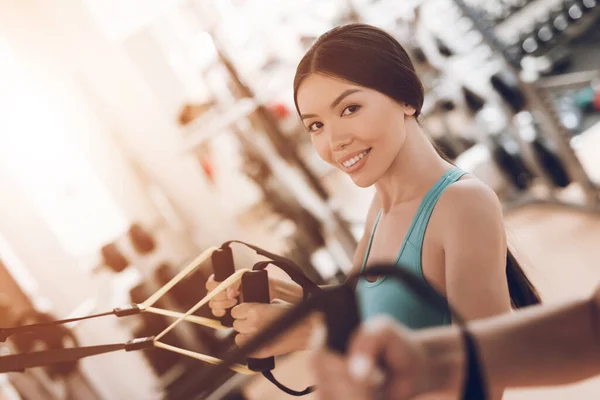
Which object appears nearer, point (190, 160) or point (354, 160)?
point (354, 160)

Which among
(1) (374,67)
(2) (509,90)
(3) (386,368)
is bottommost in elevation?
(2) (509,90)

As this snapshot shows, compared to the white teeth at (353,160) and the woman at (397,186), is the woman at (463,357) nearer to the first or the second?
the woman at (397,186)

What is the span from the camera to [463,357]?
0.43m

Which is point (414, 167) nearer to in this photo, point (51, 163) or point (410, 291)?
point (410, 291)

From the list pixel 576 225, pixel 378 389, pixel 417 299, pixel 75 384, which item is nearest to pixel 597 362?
pixel 378 389

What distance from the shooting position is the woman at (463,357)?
1.24 ft

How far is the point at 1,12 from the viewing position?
2801 millimetres

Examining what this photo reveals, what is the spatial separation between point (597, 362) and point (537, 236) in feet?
9.80

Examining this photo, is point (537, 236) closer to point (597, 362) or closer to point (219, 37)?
point (219, 37)

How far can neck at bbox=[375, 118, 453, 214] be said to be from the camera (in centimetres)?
91

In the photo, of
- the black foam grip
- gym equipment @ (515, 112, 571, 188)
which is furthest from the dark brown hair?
gym equipment @ (515, 112, 571, 188)

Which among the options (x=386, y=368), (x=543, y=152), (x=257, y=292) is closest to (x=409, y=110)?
(x=257, y=292)

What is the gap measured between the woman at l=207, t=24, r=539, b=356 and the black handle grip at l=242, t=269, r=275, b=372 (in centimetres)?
2

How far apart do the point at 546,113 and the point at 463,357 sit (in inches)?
119
